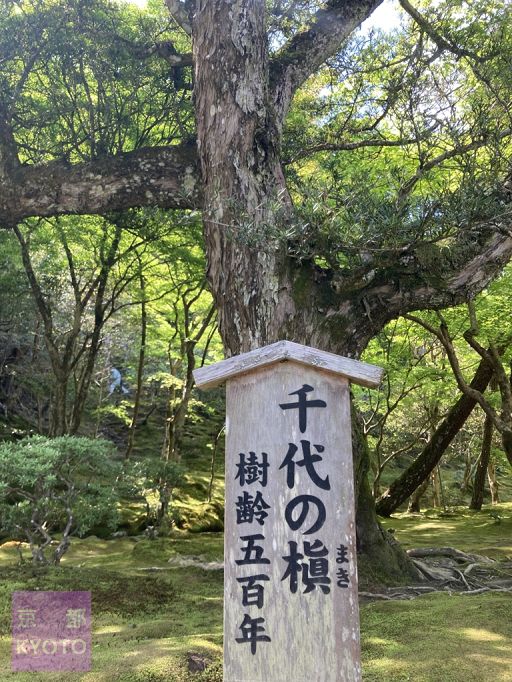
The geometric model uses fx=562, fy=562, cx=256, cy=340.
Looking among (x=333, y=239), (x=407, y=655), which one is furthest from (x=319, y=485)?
(x=407, y=655)

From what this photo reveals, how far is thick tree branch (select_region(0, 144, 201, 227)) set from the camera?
5258mm

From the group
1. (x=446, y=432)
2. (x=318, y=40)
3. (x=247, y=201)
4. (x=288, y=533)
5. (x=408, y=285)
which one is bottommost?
(x=288, y=533)

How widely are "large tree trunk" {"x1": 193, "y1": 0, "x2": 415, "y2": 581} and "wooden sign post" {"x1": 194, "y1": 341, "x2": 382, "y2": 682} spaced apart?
5.16ft

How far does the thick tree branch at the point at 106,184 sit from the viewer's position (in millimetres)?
5258

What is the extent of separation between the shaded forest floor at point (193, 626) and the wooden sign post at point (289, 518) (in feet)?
4.36

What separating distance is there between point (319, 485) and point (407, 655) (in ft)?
6.79

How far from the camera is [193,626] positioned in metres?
4.82

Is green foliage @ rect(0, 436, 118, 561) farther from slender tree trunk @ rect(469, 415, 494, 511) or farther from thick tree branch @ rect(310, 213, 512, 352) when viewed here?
slender tree trunk @ rect(469, 415, 494, 511)

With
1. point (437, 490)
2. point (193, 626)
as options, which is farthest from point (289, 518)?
point (437, 490)

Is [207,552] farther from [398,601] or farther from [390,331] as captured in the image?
[390,331]

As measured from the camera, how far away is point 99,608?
17.5ft

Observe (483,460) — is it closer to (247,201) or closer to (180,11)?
(247,201)

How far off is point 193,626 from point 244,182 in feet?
12.4

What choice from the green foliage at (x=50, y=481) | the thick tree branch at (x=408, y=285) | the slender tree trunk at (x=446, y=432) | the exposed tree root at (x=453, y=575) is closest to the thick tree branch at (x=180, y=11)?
the thick tree branch at (x=408, y=285)
